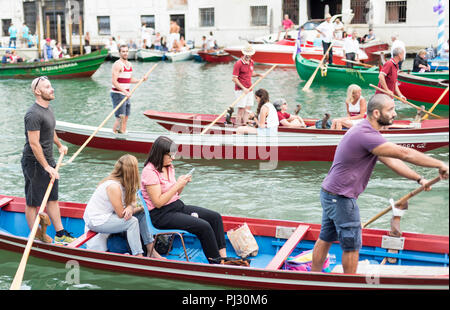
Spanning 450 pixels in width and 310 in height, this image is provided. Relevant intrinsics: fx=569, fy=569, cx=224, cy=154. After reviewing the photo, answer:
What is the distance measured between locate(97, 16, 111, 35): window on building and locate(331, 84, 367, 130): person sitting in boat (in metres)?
27.2

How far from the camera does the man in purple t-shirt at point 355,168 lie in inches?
145

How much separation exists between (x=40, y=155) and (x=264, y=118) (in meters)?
3.91

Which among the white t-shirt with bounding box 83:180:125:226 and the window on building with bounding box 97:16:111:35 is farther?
the window on building with bounding box 97:16:111:35

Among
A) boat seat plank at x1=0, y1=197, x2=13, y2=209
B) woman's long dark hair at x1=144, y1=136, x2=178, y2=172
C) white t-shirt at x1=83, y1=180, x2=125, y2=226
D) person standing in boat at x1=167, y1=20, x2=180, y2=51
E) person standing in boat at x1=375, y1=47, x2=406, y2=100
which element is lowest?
boat seat plank at x1=0, y1=197, x2=13, y2=209

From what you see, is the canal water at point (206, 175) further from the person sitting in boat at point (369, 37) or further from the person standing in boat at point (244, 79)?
the person sitting in boat at point (369, 37)

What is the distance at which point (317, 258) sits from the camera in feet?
14.2

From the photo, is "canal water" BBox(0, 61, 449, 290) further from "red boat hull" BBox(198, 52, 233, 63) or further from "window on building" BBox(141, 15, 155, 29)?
"window on building" BBox(141, 15, 155, 29)

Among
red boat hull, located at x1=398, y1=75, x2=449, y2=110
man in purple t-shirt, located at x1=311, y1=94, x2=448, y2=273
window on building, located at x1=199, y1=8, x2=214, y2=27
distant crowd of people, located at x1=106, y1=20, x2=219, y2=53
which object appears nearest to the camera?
man in purple t-shirt, located at x1=311, y1=94, x2=448, y2=273

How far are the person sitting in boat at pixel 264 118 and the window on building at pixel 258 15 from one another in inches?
857

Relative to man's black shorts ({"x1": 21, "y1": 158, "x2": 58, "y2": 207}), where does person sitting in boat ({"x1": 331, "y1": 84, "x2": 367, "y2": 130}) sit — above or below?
above

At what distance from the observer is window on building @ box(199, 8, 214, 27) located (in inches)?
1212

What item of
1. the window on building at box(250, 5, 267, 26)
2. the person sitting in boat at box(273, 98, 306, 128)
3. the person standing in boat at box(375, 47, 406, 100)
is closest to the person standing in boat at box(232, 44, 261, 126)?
the person sitting in boat at box(273, 98, 306, 128)

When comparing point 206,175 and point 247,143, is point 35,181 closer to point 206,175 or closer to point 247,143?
point 206,175
